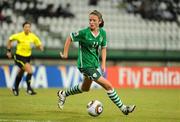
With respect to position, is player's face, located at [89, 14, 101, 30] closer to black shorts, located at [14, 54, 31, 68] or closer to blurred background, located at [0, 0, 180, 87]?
black shorts, located at [14, 54, 31, 68]

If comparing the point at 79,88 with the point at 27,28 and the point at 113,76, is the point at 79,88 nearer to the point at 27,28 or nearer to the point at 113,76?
the point at 27,28

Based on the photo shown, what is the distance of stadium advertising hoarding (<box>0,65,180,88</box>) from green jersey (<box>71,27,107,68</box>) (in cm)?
1215

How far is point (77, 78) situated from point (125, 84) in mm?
2563

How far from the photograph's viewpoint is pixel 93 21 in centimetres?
1143

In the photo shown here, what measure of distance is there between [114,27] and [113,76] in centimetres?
546

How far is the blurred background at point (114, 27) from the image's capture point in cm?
2806

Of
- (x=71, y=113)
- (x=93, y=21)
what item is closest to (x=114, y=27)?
(x=71, y=113)

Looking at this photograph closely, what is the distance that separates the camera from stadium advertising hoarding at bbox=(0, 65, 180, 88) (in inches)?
939

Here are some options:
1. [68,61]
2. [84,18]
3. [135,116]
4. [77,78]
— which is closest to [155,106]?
[135,116]

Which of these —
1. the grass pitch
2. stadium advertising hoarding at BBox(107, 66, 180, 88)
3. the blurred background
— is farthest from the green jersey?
the blurred background

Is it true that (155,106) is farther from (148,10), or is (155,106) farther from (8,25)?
(148,10)

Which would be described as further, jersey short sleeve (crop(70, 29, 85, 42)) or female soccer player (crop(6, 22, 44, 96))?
female soccer player (crop(6, 22, 44, 96))

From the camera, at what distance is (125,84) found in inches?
1020

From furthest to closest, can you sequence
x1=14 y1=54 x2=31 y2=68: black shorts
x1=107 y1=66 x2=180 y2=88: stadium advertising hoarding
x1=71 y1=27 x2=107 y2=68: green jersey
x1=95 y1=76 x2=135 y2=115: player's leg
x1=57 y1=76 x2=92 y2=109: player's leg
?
x1=107 y1=66 x2=180 y2=88: stadium advertising hoarding < x1=14 y1=54 x2=31 y2=68: black shorts < x1=57 y1=76 x2=92 y2=109: player's leg < x1=71 y1=27 x2=107 y2=68: green jersey < x1=95 y1=76 x2=135 y2=115: player's leg
